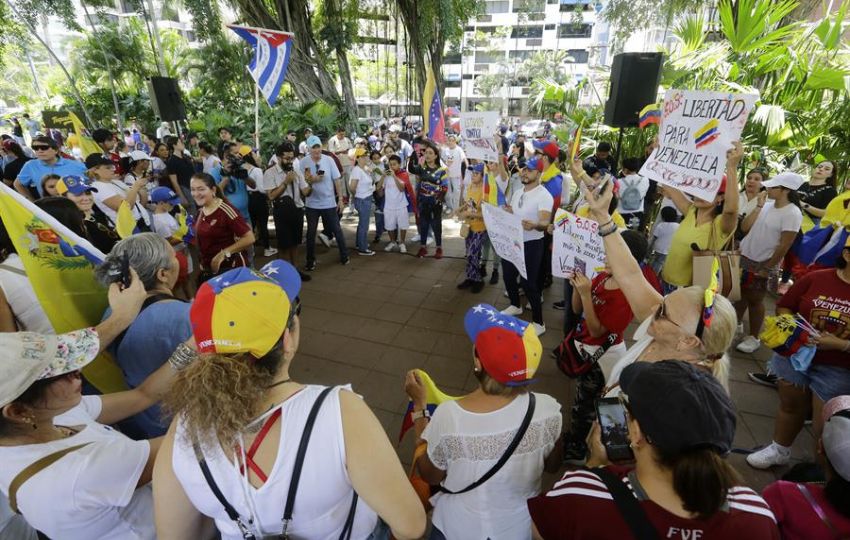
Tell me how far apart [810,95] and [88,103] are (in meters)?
26.4

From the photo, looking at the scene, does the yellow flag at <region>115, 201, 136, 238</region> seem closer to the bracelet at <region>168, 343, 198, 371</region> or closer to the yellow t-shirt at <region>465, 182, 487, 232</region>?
the bracelet at <region>168, 343, 198, 371</region>

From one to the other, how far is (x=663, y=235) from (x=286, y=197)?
503cm

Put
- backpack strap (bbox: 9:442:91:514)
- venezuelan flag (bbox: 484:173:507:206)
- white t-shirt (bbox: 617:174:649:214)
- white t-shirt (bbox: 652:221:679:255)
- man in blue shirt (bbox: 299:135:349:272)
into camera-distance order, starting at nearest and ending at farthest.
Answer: backpack strap (bbox: 9:442:91:514), white t-shirt (bbox: 652:221:679:255), venezuelan flag (bbox: 484:173:507:206), white t-shirt (bbox: 617:174:649:214), man in blue shirt (bbox: 299:135:349:272)

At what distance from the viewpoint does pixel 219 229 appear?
398 centimetres

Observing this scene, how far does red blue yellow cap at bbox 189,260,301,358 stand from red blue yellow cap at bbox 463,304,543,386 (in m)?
0.75

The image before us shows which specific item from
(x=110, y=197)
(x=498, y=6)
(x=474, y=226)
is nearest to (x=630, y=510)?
(x=474, y=226)

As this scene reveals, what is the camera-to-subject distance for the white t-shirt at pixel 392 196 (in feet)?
22.7

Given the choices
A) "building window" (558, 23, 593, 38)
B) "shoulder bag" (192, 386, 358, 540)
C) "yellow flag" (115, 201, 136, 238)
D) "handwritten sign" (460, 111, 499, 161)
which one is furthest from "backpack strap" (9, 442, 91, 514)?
"building window" (558, 23, 593, 38)

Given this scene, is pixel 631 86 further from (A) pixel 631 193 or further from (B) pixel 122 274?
(B) pixel 122 274

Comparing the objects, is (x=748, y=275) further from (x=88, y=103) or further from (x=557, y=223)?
(x=88, y=103)

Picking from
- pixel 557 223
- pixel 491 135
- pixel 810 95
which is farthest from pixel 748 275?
pixel 810 95

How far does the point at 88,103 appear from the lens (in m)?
19.9

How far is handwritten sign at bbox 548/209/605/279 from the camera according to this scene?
2.98 m

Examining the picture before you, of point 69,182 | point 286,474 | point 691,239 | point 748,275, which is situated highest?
point 69,182
